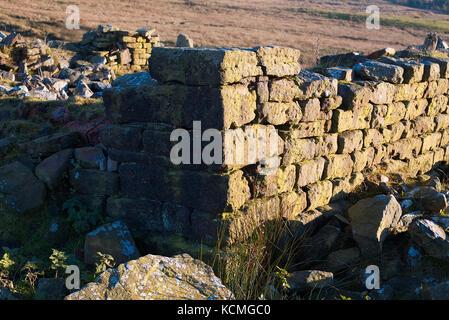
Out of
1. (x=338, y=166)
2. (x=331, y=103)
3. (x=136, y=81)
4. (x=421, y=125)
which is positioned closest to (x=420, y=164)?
(x=421, y=125)

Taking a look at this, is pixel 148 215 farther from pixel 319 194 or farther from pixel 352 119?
pixel 352 119

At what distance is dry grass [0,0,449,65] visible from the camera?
82.3ft

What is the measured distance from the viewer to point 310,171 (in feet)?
17.9

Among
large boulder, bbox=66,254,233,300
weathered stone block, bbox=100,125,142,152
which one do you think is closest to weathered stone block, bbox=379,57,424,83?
weathered stone block, bbox=100,125,142,152

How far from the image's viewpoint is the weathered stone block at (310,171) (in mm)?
5289

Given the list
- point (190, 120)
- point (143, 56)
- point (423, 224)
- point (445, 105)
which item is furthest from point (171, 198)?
point (143, 56)

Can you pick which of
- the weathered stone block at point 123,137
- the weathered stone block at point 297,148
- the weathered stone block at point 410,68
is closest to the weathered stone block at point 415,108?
the weathered stone block at point 410,68

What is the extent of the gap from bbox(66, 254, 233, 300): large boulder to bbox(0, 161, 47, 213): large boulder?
2369 mm

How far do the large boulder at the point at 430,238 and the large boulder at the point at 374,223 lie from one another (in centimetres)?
28

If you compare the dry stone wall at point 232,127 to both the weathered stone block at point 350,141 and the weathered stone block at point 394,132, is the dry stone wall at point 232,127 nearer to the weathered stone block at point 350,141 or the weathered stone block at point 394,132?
the weathered stone block at point 350,141

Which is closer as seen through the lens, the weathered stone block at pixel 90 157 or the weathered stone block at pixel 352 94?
the weathered stone block at pixel 90 157

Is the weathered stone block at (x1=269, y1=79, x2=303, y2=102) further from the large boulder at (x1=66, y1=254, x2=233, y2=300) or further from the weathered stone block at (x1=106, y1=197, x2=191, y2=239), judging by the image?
the large boulder at (x1=66, y1=254, x2=233, y2=300)
